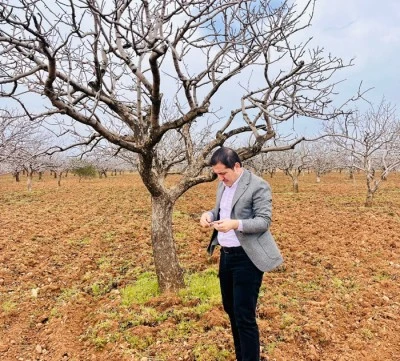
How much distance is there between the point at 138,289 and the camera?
5.29 meters

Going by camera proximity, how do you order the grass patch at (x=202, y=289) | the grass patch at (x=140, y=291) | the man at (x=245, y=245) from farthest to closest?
1. the grass patch at (x=140, y=291)
2. the grass patch at (x=202, y=289)
3. the man at (x=245, y=245)

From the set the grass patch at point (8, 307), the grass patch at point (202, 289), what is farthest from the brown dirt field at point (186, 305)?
the grass patch at point (202, 289)

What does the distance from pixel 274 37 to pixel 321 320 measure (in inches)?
141

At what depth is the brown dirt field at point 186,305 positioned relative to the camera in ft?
12.3

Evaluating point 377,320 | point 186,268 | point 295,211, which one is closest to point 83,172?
point 295,211

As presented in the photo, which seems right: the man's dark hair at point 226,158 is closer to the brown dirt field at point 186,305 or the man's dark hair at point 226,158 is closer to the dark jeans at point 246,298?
the dark jeans at point 246,298

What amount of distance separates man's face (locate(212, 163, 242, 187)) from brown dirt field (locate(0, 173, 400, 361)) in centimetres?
181

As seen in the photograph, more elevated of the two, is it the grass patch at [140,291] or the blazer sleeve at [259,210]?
the blazer sleeve at [259,210]

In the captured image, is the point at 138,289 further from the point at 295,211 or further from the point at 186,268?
the point at 295,211

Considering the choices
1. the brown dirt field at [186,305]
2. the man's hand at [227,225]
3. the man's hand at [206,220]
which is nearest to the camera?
the man's hand at [227,225]

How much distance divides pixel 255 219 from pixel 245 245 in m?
0.24

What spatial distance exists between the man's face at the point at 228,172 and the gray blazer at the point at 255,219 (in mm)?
60

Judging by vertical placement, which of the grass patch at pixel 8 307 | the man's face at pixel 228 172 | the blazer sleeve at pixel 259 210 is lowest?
the grass patch at pixel 8 307

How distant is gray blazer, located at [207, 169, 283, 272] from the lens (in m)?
2.70
